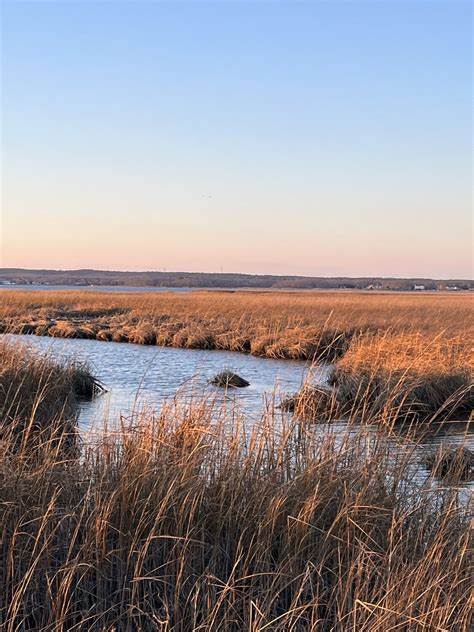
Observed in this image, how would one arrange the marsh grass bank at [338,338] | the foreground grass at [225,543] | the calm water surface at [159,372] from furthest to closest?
1. the calm water surface at [159,372]
2. the marsh grass bank at [338,338]
3. the foreground grass at [225,543]

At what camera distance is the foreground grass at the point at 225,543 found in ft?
12.6

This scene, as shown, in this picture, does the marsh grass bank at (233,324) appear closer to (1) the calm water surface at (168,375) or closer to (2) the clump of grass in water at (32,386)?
(1) the calm water surface at (168,375)

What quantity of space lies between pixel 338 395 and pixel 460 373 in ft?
9.06

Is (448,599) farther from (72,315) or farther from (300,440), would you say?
(72,315)

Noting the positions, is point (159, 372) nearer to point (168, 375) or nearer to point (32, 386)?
point (168, 375)

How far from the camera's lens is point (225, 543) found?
4637 mm

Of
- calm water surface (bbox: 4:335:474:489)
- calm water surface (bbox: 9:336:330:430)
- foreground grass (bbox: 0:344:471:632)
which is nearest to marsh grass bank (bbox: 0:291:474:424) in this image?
calm water surface (bbox: 4:335:474:489)

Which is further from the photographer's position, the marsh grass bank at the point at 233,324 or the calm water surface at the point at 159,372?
the marsh grass bank at the point at 233,324

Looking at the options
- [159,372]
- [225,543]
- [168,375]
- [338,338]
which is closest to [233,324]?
[159,372]

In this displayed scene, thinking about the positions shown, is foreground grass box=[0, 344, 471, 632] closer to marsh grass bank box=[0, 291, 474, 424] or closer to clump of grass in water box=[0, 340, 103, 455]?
marsh grass bank box=[0, 291, 474, 424]

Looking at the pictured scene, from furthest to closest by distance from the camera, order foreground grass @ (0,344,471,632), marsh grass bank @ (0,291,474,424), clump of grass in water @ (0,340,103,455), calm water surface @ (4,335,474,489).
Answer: calm water surface @ (4,335,474,489)
marsh grass bank @ (0,291,474,424)
clump of grass in water @ (0,340,103,455)
foreground grass @ (0,344,471,632)

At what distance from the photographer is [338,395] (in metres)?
14.6

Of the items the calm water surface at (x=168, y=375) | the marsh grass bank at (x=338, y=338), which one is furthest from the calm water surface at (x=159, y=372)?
the marsh grass bank at (x=338, y=338)

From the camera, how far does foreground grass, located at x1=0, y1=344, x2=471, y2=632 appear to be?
384 centimetres
